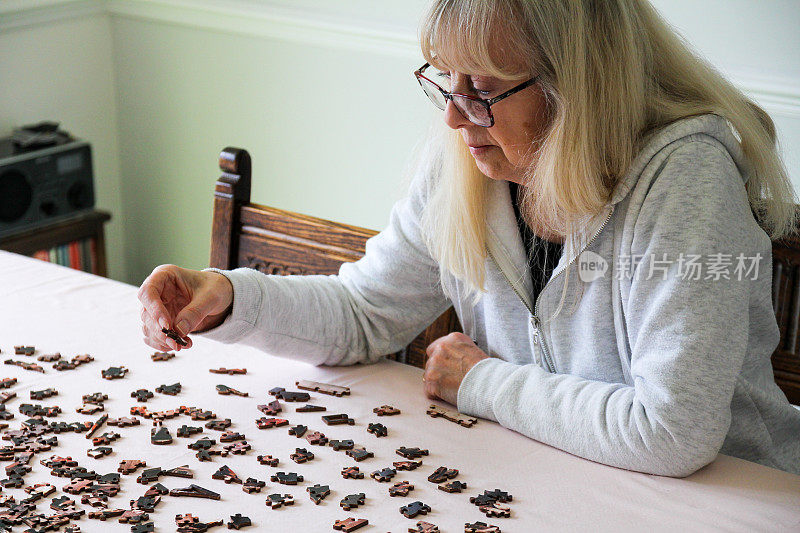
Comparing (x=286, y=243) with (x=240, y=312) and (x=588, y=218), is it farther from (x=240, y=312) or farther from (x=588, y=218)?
(x=588, y=218)

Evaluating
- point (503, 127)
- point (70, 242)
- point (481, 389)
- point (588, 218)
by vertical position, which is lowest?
point (70, 242)

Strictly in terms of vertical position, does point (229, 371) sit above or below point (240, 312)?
below

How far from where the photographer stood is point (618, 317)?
1.50 metres

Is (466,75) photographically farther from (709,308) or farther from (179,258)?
(179,258)

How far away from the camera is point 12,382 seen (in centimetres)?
156

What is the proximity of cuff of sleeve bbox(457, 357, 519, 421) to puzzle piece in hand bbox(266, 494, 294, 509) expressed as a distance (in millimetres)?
376

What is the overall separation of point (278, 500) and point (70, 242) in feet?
8.91

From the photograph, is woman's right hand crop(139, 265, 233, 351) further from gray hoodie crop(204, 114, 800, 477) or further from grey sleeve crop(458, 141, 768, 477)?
grey sleeve crop(458, 141, 768, 477)

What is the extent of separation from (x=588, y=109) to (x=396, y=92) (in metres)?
1.99

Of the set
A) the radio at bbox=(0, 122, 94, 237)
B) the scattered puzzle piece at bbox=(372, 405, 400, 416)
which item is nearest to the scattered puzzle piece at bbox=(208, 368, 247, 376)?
the scattered puzzle piece at bbox=(372, 405, 400, 416)

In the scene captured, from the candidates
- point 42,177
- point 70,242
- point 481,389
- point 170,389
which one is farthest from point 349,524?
point 70,242

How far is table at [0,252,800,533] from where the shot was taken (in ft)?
4.03

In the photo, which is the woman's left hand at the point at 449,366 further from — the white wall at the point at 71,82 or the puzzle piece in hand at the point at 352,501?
the white wall at the point at 71,82

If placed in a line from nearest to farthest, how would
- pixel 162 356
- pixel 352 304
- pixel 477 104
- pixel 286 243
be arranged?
pixel 477 104, pixel 162 356, pixel 352 304, pixel 286 243
